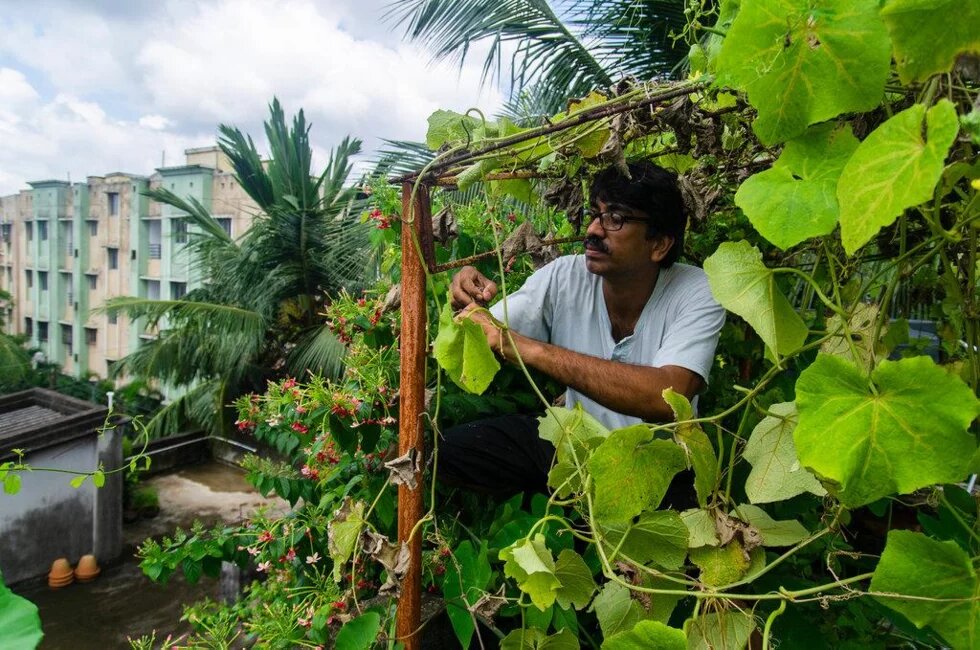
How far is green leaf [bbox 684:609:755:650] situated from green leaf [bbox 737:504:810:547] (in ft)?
0.34

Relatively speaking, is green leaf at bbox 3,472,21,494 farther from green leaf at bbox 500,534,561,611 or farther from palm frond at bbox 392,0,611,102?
palm frond at bbox 392,0,611,102

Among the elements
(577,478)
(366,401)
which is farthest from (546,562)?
(366,401)

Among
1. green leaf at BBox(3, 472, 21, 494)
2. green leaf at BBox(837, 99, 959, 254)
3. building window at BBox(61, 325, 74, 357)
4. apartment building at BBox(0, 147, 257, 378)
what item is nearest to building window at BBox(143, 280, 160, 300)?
apartment building at BBox(0, 147, 257, 378)

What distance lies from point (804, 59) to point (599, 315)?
42.8 inches

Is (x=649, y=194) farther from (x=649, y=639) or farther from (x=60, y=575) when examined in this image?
(x=60, y=575)

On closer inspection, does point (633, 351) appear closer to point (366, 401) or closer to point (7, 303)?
point (366, 401)

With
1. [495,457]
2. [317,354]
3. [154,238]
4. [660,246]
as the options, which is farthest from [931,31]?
[154,238]

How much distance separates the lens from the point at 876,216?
0.59m

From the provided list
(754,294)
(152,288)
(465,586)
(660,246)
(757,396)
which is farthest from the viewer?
(152,288)

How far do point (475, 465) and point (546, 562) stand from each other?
0.77 metres

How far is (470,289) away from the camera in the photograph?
4.09ft

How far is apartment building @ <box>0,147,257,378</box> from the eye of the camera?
18.6 m

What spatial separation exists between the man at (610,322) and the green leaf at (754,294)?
428mm

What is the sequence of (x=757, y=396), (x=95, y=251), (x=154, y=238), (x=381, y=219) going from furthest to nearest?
(x=95, y=251) < (x=154, y=238) < (x=381, y=219) < (x=757, y=396)
